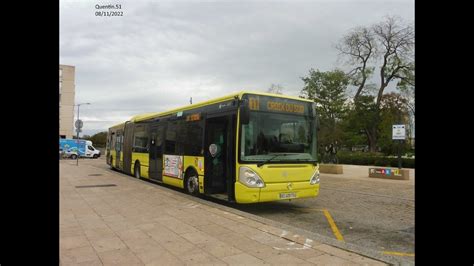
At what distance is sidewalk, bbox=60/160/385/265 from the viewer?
194 inches

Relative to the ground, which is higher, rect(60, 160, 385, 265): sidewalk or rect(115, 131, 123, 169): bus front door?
rect(115, 131, 123, 169): bus front door

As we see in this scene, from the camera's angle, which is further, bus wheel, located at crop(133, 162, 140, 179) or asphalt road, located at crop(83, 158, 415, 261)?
bus wheel, located at crop(133, 162, 140, 179)

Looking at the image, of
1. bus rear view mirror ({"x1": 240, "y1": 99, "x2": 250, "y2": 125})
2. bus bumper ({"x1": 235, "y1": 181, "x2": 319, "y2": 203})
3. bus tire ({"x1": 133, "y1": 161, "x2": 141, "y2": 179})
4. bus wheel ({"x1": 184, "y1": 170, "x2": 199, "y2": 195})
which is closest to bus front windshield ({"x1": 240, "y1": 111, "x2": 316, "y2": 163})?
bus rear view mirror ({"x1": 240, "y1": 99, "x2": 250, "y2": 125})

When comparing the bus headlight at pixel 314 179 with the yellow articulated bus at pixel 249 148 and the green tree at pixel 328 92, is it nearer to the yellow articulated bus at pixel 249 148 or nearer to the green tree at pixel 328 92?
the yellow articulated bus at pixel 249 148

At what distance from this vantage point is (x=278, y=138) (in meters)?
9.09

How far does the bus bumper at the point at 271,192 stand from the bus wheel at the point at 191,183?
8.59 ft

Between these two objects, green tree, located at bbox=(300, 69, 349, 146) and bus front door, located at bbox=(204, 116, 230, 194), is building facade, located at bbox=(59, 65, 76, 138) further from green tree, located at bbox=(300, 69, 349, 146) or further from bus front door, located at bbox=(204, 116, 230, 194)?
bus front door, located at bbox=(204, 116, 230, 194)

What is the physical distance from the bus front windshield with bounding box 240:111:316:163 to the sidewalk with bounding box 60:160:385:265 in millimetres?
1635

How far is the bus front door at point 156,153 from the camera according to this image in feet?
45.9

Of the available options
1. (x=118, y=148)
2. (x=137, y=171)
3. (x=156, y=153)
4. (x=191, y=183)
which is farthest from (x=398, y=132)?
(x=118, y=148)

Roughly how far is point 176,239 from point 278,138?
4040 mm

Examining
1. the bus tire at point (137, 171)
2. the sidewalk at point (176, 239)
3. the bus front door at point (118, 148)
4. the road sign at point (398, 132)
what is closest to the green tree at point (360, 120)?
the road sign at point (398, 132)
